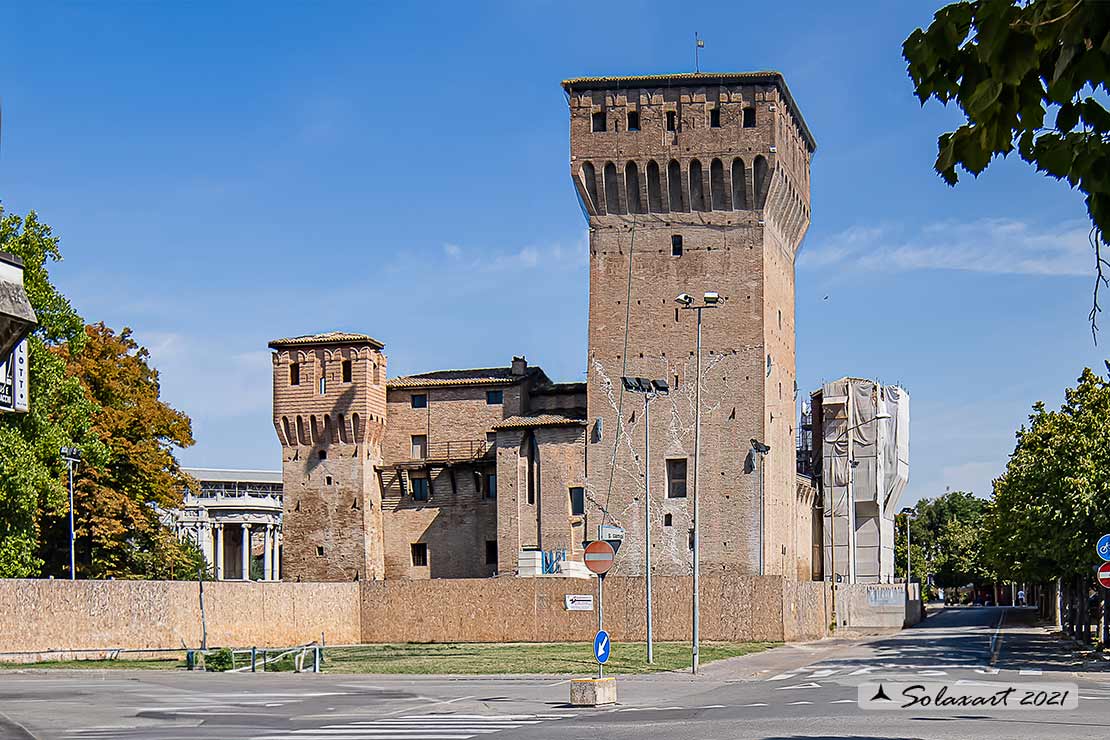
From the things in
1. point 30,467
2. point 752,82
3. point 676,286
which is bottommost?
point 30,467

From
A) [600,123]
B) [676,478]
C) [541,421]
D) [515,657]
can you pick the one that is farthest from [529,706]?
[600,123]

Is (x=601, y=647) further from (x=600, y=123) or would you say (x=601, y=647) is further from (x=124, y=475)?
(x=600, y=123)

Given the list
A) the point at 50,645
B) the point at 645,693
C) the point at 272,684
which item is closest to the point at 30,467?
the point at 50,645

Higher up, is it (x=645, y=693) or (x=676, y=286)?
(x=676, y=286)

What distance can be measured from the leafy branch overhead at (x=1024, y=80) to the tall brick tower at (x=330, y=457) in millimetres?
60342

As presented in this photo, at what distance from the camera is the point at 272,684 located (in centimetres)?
2998

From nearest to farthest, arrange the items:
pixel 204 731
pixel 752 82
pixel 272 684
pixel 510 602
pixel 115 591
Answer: pixel 204 731 → pixel 272 684 → pixel 115 591 → pixel 510 602 → pixel 752 82

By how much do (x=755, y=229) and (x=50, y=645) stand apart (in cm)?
3458

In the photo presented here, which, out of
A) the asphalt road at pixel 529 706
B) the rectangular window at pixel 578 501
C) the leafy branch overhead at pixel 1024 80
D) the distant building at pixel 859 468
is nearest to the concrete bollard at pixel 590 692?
the asphalt road at pixel 529 706

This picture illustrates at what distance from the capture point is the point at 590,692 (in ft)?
76.9

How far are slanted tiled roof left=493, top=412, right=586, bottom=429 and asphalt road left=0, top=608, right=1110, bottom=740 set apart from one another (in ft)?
82.3

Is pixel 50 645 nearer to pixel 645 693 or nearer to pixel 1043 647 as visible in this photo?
pixel 645 693

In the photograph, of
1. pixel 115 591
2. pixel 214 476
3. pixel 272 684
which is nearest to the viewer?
pixel 272 684

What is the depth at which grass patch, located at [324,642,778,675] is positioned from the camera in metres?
35.5
